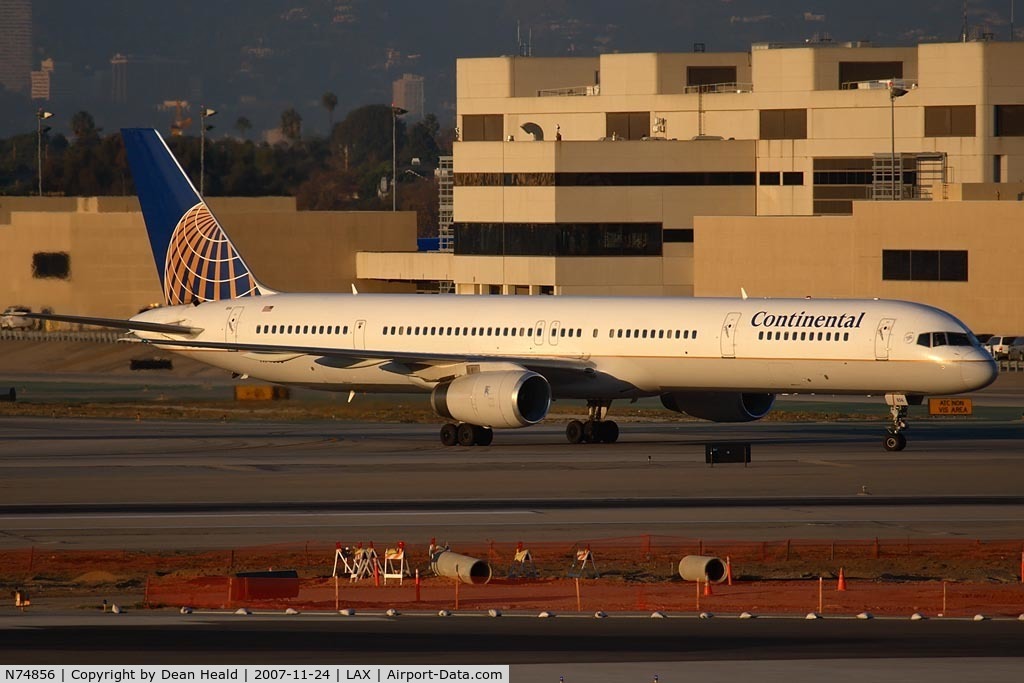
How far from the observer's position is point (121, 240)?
118875 mm

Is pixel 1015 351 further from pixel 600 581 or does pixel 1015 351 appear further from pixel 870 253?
pixel 600 581

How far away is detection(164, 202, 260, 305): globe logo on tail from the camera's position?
6359cm

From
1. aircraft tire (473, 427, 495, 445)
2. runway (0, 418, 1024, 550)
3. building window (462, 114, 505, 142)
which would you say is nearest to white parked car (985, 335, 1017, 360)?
runway (0, 418, 1024, 550)

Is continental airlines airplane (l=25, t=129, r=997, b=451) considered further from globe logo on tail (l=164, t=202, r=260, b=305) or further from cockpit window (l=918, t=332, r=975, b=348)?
globe logo on tail (l=164, t=202, r=260, b=305)

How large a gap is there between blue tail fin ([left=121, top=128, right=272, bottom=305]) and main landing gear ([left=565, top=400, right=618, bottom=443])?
44.1 ft

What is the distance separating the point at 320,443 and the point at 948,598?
30.3 m

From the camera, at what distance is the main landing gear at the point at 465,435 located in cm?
5516

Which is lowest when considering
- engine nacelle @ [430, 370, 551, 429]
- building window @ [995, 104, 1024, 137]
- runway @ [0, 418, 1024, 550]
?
runway @ [0, 418, 1024, 550]

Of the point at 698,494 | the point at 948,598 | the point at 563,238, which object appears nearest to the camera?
the point at 948,598

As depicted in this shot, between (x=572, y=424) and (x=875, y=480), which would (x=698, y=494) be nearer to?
(x=875, y=480)

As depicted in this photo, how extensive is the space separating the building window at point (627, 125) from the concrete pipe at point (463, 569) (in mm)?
90406

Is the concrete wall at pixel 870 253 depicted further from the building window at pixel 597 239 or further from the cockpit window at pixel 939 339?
the cockpit window at pixel 939 339

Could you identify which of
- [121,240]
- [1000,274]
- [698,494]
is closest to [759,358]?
[698,494]

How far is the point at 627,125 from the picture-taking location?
12175 centimetres
